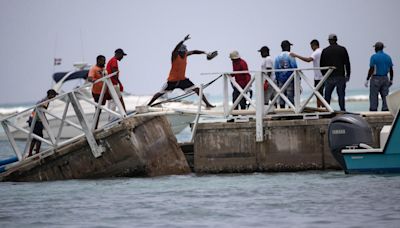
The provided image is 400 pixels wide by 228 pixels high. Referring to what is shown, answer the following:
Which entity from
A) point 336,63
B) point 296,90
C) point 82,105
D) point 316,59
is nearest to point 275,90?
point 296,90

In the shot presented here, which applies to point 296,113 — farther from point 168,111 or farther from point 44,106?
point 44,106

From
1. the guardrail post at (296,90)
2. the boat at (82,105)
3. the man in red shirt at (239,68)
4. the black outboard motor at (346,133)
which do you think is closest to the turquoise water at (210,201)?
the black outboard motor at (346,133)

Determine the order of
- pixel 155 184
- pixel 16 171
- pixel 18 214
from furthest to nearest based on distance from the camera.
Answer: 1. pixel 16 171
2. pixel 155 184
3. pixel 18 214

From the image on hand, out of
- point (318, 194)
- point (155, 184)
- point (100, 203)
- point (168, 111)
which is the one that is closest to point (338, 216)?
point (318, 194)

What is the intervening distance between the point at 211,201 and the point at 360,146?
323 cm

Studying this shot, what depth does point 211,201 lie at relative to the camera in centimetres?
1895

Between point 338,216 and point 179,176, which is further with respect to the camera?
point 179,176

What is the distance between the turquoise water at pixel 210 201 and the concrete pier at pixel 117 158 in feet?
1.09

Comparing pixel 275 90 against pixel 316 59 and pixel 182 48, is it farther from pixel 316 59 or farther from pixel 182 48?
pixel 182 48

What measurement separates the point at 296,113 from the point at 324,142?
87 centimetres

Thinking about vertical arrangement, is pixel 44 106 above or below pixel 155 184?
above

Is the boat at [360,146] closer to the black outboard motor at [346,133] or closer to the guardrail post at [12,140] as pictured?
the black outboard motor at [346,133]

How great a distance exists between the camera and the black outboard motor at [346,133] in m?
20.5

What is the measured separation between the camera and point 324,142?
72.3 ft
